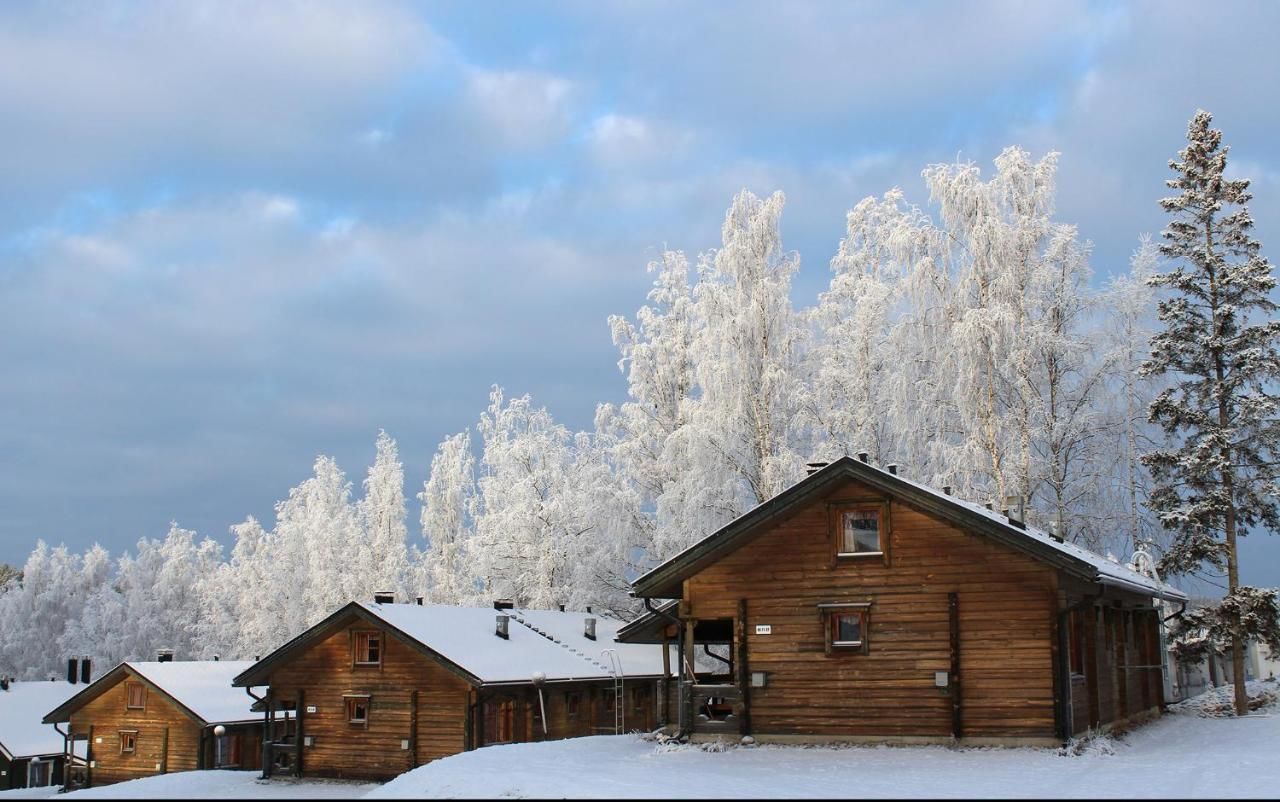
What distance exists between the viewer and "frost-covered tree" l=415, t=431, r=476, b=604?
62.7 meters

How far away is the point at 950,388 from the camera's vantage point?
120 ft

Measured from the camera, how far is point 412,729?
33188 millimetres

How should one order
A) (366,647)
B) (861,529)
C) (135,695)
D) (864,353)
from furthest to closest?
(135,695) → (864,353) → (366,647) → (861,529)

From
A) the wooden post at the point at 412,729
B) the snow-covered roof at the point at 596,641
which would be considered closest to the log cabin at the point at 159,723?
the snow-covered roof at the point at 596,641

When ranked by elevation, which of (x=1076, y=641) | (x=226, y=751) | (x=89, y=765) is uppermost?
(x=1076, y=641)

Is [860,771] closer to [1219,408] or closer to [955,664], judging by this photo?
[955,664]

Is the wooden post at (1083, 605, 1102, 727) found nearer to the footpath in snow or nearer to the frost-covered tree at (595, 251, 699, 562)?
the footpath in snow

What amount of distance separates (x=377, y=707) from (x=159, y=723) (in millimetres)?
15185

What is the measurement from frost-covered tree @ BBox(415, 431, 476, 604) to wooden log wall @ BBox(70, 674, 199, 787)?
61.0 ft

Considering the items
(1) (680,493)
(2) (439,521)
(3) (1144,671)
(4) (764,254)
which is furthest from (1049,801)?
(2) (439,521)

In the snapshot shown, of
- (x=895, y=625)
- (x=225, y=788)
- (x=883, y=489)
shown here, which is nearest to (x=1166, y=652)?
(x=895, y=625)

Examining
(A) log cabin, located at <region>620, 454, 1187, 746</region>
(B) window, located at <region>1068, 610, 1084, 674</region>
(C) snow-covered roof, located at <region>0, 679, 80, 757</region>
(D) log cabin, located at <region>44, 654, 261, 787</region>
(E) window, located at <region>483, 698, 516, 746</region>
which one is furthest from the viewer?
(C) snow-covered roof, located at <region>0, 679, 80, 757</region>

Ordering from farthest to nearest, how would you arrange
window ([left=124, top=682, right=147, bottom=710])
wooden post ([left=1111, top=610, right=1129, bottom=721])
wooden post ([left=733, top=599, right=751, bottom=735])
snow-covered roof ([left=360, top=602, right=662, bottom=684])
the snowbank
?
window ([left=124, top=682, right=147, bottom=710]), snow-covered roof ([left=360, top=602, right=662, bottom=684]), wooden post ([left=1111, top=610, right=1129, bottom=721]), wooden post ([left=733, top=599, right=751, bottom=735]), the snowbank

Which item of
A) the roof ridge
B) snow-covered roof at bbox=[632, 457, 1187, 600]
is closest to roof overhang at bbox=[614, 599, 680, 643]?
snow-covered roof at bbox=[632, 457, 1187, 600]
